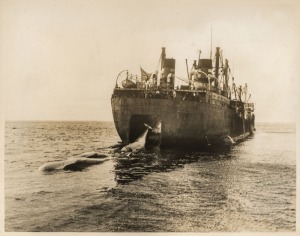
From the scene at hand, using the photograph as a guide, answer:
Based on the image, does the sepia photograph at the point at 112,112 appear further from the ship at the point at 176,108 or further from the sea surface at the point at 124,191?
the ship at the point at 176,108

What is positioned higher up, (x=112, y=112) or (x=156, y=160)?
(x=112, y=112)

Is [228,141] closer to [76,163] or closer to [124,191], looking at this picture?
[124,191]

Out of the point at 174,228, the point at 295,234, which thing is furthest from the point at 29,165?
the point at 295,234

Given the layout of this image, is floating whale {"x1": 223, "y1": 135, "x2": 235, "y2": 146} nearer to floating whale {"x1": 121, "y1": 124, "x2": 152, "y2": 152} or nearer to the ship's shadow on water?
the ship's shadow on water

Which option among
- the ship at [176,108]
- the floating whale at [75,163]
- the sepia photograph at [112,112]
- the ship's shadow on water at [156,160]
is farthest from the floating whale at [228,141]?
the floating whale at [75,163]

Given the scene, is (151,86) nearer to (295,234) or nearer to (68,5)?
(68,5)

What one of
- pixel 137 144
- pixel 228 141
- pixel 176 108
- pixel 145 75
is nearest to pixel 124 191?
pixel 137 144

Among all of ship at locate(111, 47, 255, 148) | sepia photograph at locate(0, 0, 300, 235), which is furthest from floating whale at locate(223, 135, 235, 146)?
sepia photograph at locate(0, 0, 300, 235)
